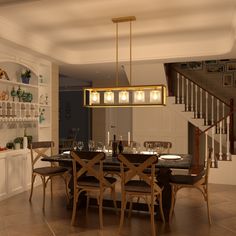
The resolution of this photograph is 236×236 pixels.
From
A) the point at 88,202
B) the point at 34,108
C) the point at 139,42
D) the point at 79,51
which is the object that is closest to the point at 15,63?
the point at 34,108

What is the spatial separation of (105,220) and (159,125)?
3.87 meters

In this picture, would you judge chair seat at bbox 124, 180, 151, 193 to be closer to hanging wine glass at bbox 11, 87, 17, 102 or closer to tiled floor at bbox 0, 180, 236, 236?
tiled floor at bbox 0, 180, 236, 236

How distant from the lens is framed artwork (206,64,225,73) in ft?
26.2

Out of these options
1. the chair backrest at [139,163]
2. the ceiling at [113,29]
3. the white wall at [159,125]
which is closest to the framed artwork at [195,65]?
the white wall at [159,125]

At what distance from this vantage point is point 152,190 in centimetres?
346

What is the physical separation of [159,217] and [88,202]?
1.10 meters

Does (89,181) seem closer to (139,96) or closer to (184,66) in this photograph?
(139,96)

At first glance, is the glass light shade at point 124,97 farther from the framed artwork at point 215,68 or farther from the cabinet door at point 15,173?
the framed artwork at point 215,68

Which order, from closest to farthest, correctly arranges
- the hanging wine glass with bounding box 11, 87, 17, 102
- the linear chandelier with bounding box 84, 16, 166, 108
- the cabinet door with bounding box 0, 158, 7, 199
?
1. the linear chandelier with bounding box 84, 16, 166, 108
2. the cabinet door with bounding box 0, 158, 7, 199
3. the hanging wine glass with bounding box 11, 87, 17, 102

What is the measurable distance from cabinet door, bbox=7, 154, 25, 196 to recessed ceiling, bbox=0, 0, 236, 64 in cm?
193

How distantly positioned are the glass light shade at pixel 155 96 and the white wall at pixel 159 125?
2449 mm

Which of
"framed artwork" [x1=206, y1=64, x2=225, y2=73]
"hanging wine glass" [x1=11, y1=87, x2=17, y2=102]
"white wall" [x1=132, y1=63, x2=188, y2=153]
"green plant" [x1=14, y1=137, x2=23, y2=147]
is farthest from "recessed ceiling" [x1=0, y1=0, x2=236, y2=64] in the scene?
"framed artwork" [x1=206, y1=64, x2=225, y2=73]

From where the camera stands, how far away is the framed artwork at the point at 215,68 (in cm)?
797

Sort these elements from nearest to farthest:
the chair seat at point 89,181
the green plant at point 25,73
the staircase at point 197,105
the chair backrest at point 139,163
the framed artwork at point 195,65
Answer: the chair backrest at point 139,163, the chair seat at point 89,181, the green plant at point 25,73, the staircase at point 197,105, the framed artwork at point 195,65
